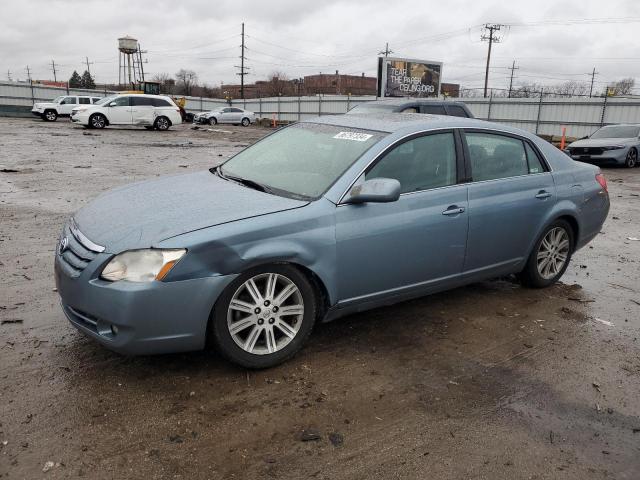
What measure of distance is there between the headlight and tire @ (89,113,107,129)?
25833mm

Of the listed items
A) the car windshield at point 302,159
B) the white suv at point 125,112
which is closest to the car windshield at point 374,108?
the car windshield at point 302,159

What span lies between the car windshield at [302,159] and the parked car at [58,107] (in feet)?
103

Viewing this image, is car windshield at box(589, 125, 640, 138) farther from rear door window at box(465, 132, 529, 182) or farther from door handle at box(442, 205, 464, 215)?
door handle at box(442, 205, 464, 215)

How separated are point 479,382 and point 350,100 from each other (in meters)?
38.0

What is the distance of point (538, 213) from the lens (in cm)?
474

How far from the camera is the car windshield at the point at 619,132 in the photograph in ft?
57.5

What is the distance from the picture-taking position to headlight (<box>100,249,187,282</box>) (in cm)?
299

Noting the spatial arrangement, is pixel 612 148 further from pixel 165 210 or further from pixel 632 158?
pixel 165 210

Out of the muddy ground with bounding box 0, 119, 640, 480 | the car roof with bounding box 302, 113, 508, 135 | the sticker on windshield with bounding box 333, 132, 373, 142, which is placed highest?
the car roof with bounding box 302, 113, 508, 135

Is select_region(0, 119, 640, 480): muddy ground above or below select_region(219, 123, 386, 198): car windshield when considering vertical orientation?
below

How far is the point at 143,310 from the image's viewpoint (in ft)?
9.71

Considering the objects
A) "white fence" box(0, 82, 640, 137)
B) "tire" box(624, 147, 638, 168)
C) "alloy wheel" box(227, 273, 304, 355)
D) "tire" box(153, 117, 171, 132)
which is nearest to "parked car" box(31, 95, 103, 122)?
"white fence" box(0, 82, 640, 137)

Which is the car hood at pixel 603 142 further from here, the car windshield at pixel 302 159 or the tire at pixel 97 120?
the tire at pixel 97 120

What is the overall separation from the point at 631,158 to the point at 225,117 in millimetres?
28507
